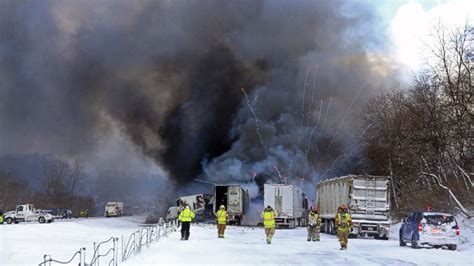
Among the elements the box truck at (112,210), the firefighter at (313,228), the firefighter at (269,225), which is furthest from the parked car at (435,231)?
the box truck at (112,210)

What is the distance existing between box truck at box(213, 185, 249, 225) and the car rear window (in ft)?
106

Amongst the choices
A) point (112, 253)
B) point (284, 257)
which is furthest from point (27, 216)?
point (284, 257)

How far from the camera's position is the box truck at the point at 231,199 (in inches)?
2275

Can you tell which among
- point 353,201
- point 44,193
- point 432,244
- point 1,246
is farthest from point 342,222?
point 44,193

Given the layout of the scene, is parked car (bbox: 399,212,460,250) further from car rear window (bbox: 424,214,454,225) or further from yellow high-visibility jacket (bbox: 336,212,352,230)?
yellow high-visibility jacket (bbox: 336,212,352,230)

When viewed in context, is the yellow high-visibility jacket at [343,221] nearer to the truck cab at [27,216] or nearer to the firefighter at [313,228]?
the firefighter at [313,228]

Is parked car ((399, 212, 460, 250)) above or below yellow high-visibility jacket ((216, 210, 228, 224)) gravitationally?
below

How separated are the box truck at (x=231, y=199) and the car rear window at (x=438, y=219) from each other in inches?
1272

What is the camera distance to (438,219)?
26.4 m

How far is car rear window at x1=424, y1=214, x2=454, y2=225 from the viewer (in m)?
26.3

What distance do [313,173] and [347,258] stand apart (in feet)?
189

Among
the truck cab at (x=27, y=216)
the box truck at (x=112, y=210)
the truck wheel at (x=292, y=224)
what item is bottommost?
the truck wheel at (x=292, y=224)

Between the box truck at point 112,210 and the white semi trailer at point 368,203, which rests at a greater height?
the box truck at point 112,210

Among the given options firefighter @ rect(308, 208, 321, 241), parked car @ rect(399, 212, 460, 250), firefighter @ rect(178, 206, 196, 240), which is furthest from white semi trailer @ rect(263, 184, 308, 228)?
parked car @ rect(399, 212, 460, 250)
